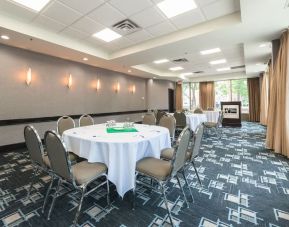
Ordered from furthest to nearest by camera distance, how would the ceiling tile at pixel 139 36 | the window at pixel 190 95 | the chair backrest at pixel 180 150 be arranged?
the window at pixel 190 95
the ceiling tile at pixel 139 36
the chair backrest at pixel 180 150

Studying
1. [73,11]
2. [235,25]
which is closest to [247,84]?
[235,25]

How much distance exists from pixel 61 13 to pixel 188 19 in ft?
8.70

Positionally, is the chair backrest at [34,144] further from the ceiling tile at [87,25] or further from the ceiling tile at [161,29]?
the ceiling tile at [161,29]

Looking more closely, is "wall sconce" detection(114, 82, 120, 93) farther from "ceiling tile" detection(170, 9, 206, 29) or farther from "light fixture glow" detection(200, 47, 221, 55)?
"ceiling tile" detection(170, 9, 206, 29)

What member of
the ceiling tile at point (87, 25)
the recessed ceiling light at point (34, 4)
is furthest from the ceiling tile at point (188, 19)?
the recessed ceiling light at point (34, 4)

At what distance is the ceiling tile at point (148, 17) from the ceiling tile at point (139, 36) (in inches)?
17.4

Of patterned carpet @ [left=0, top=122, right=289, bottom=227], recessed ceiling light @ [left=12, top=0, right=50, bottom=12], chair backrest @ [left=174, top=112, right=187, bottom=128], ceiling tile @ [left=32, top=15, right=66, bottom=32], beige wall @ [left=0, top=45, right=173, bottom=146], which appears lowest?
patterned carpet @ [left=0, top=122, right=289, bottom=227]

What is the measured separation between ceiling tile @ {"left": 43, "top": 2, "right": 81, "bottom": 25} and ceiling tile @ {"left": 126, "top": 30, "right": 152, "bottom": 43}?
144 centimetres

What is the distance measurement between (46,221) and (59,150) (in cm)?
82

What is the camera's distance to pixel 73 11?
334cm

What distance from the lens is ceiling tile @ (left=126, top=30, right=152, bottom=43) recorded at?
4.37m

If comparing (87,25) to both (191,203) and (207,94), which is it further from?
(207,94)

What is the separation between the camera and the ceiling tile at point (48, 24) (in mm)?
3627

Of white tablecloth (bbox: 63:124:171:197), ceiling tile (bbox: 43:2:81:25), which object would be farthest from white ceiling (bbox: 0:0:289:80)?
white tablecloth (bbox: 63:124:171:197)
